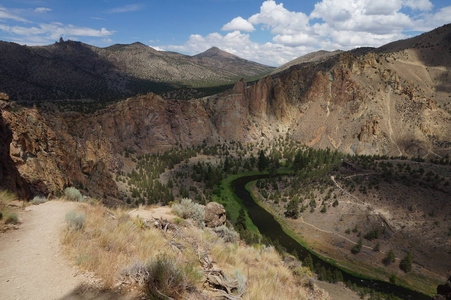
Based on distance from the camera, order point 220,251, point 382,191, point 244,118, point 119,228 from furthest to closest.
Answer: point 244,118 < point 382,191 < point 220,251 < point 119,228

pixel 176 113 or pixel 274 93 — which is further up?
pixel 274 93

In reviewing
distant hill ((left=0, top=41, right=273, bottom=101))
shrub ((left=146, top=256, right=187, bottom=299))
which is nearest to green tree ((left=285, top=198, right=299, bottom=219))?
shrub ((left=146, top=256, right=187, bottom=299))

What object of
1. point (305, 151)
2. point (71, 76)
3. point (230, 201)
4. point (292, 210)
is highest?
point (71, 76)

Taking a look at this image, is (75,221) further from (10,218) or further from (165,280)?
(165,280)

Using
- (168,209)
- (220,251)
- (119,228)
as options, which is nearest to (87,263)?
(119,228)

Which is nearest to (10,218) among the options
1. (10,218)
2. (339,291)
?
(10,218)

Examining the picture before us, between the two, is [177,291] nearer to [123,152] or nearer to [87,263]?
[87,263]

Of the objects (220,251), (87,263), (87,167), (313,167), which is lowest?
(313,167)
